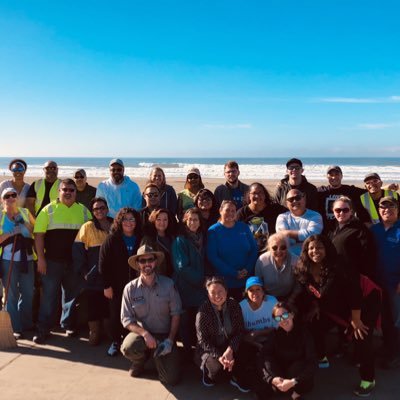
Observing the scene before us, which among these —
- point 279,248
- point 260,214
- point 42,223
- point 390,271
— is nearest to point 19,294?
point 42,223

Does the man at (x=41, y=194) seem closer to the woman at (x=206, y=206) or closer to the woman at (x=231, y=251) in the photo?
the woman at (x=206, y=206)

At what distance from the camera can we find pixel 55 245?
5121mm

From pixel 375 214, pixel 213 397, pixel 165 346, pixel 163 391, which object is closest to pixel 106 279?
pixel 165 346

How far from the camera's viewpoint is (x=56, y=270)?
5.18m

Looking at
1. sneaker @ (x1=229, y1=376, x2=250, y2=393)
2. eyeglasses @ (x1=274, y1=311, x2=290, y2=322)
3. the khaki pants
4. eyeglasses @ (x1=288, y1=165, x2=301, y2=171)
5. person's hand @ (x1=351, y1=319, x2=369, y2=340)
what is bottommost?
sneaker @ (x1=229, y1=376, x2=250, y2=393)

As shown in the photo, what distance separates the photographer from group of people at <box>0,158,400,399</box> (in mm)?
3957

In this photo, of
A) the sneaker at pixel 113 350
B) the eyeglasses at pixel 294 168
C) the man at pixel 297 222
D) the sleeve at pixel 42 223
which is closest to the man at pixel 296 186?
the eyeglasses at pixel 294 168

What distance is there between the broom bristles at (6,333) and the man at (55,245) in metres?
0.35

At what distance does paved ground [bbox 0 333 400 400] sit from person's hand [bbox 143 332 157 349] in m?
0.35

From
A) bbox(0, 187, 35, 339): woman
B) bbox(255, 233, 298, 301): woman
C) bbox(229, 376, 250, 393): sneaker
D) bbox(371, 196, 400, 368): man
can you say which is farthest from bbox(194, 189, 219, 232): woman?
bbox(0, 187, 35, 339): woman

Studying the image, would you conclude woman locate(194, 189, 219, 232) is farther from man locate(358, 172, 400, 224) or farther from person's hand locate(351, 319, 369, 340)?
man locate(358, 172, 400, 224)

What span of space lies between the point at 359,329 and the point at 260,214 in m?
1.79

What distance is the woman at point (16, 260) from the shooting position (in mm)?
5086

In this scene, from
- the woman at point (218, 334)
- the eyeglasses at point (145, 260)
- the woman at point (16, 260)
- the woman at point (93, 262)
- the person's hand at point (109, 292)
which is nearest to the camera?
the woman at point (218, 334)
